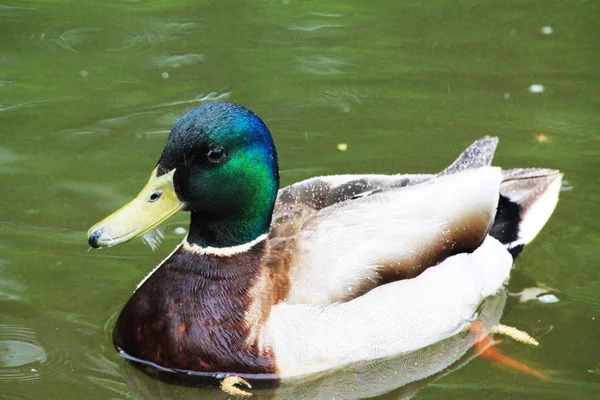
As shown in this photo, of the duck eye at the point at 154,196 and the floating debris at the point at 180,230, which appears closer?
the duck eye at the point at 154,196

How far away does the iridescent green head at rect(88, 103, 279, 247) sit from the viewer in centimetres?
615

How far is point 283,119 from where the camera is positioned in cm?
901

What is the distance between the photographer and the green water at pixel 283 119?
22.1 ft

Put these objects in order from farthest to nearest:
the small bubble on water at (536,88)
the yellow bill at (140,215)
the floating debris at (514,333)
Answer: the small bubble on water at (536,88)
the floating debris at (514,333)
the yellow bill at (140,215)

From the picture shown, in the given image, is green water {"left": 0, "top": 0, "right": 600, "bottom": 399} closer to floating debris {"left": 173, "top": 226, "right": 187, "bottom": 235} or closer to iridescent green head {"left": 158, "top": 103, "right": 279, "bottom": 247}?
floating debris {"left": 173, "top": 226, "right": 187, "bottom": 235}

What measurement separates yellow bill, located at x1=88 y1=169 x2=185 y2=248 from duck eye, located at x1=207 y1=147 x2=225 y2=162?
0.21 meters

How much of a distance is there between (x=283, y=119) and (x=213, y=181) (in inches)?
109

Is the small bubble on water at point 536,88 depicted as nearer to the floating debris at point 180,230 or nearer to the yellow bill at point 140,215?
the floating debris at point 180,230

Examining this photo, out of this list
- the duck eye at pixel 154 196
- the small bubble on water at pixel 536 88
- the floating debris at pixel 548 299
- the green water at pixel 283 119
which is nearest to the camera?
the duck eye at pixel 154 196

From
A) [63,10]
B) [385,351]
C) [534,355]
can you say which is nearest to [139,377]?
[385,351]

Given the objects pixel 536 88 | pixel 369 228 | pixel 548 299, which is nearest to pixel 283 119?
pixel 536 88

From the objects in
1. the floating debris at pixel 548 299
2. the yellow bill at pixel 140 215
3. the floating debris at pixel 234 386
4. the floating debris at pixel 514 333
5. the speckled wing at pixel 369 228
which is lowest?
the floating debris at pixel 514 333

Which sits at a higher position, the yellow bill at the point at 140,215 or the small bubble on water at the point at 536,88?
the yellow bill at the point at 140,215

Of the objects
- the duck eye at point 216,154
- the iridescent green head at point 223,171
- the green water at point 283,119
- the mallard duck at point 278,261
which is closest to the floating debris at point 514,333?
the green water at point 283,119
